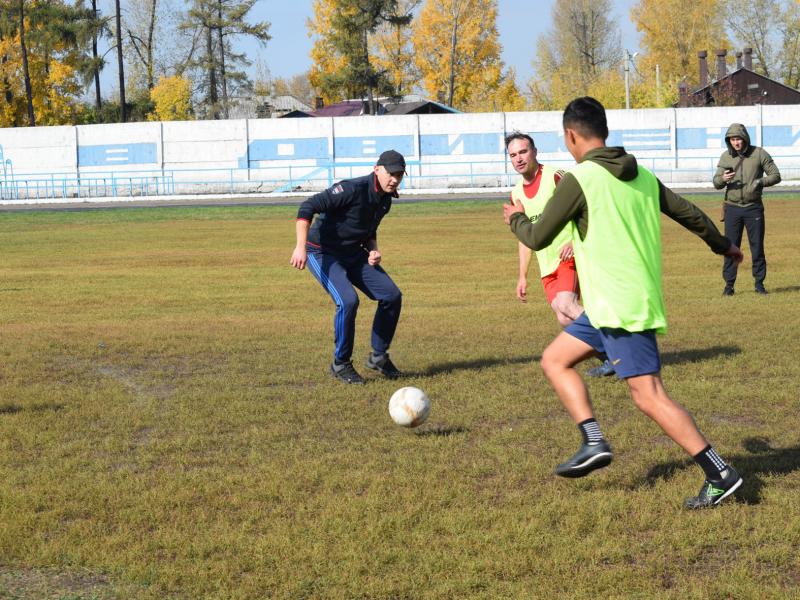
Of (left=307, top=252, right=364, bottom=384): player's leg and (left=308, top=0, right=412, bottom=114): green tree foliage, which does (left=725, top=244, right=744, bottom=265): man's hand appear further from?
(left=308, top=0, right=412, bottom=114): green tree foliage

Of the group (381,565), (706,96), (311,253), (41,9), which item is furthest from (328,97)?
(381,565)

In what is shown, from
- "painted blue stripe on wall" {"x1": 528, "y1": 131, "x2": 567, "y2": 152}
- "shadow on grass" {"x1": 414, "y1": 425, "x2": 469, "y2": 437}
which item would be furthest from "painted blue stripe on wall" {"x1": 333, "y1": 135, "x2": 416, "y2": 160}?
"shadow on grass" {"x1": 414, "y1": 425, "x2": 469, "y2": 437}

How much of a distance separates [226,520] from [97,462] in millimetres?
1503

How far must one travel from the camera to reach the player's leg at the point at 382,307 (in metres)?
9.16

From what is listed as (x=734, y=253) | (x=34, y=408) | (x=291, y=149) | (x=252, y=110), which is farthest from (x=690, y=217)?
(x=252, y=110)

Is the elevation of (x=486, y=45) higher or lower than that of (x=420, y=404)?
higher

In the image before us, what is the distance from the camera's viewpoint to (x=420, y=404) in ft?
22.4

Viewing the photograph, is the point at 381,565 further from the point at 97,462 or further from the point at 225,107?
the point at 225,107

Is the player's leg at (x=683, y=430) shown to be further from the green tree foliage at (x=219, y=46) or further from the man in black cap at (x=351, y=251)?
the green tree foliage at (x=219, y=46)

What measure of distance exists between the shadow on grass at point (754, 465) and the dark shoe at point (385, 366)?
3.38m

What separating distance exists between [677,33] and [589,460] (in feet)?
264

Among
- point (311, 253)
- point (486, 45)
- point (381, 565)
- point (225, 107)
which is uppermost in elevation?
point (486, 45)

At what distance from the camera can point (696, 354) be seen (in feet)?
32.0

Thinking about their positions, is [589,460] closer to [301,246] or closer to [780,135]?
[301,246]
